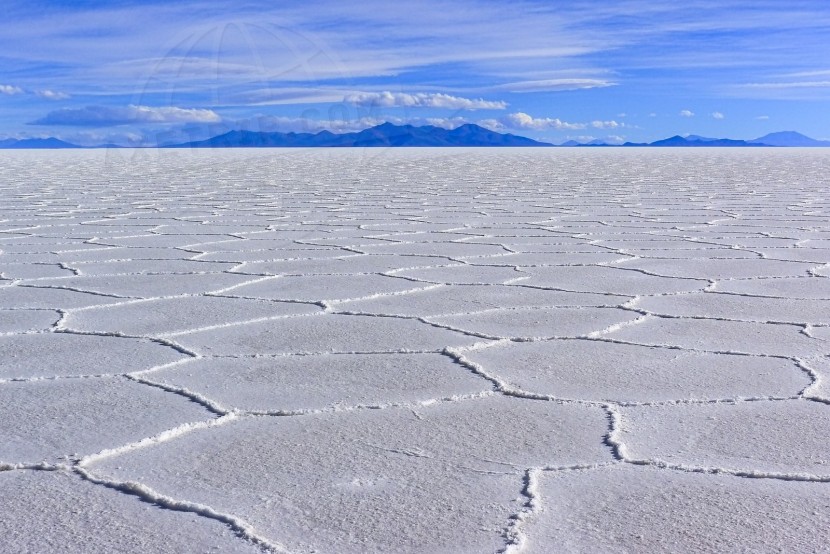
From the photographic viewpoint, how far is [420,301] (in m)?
2.50

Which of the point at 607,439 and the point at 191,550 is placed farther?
the point at 607,439

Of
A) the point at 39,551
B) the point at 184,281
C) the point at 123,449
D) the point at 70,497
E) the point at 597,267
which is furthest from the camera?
the point at 597,267

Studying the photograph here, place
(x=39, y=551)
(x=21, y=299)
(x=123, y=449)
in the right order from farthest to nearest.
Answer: (x=21, y=299), (x=123, y=449), (x=39, y=551)

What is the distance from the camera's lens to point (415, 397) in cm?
165

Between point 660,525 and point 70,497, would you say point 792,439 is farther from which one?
point 70,497

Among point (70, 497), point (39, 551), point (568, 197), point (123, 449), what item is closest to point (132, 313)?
point (123, 449)

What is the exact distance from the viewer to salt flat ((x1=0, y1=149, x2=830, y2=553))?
1160 millimetres

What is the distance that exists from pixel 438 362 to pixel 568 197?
15.3ft

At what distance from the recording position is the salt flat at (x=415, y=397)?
1.16 meters

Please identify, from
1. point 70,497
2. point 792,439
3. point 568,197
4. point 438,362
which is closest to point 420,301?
point 438,362

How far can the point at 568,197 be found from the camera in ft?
21.0

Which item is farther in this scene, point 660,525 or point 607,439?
point 607,439

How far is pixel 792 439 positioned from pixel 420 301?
3.88 feet

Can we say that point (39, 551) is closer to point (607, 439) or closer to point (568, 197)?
point (607, 439)
